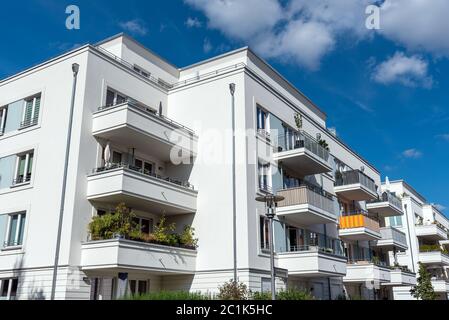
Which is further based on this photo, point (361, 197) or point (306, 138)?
point (361, 197)

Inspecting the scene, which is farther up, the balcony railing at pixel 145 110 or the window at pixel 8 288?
the balcony railing at pixel 145 110

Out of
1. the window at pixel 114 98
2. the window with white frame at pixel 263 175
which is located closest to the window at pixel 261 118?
the window with white frame at pixel 263 175

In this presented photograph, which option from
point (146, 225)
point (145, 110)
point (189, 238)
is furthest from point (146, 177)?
point (189, 238)

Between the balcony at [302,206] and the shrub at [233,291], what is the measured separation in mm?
5969

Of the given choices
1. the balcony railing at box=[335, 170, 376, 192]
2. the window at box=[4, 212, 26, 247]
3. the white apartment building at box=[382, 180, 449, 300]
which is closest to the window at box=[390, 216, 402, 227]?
the white apartment building at box=[382, 180, 449, 300]

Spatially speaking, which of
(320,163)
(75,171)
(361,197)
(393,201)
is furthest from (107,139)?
(393,201)

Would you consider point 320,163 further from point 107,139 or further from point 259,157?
point 107,139

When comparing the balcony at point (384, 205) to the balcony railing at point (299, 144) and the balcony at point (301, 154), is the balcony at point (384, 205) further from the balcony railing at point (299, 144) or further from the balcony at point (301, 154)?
the balcony railing at point (299, 144)

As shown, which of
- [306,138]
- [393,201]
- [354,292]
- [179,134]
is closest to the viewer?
[179,134]

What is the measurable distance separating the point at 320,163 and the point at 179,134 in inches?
341

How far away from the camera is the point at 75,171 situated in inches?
784

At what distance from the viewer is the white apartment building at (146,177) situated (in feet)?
64.6

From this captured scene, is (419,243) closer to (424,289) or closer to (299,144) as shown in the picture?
(424,289)
